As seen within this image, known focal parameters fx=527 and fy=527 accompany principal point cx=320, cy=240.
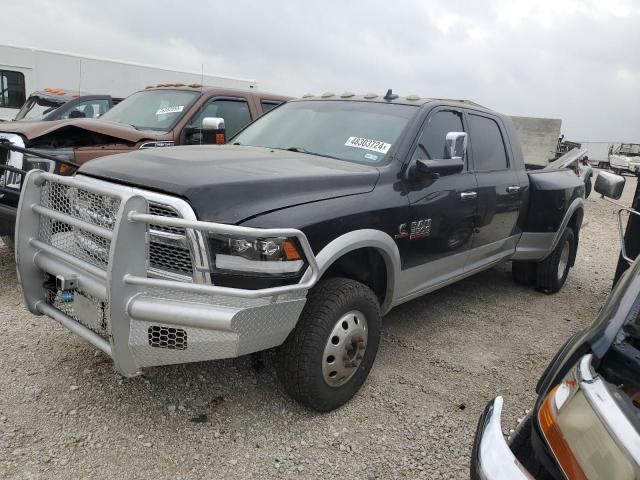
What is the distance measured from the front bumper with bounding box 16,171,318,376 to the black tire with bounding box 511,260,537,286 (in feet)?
12.4

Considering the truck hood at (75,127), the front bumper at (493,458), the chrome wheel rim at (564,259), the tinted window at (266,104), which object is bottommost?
the chrome wheel rim at (564,259)

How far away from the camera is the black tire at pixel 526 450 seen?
1.62 m

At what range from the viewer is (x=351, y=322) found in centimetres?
296

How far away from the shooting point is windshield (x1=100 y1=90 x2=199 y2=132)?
232 inches

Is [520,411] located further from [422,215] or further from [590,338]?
[590,338]

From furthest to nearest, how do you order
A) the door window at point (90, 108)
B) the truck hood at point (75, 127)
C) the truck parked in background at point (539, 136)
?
the truck parked in background at point (539, 136) < the door window at point (90, 108) < the truck hood at point (75, 127)

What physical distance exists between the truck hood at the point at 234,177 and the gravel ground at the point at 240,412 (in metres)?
1.19

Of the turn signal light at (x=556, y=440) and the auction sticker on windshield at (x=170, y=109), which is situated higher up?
the auction sticker on windshield at (x=170, y=109)

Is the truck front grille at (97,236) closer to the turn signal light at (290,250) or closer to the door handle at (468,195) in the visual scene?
the turn signal light at (290,250)

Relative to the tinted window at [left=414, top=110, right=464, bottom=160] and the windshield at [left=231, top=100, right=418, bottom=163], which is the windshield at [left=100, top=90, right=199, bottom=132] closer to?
the windshield at [left=231, top=100, right=418, bottom=163]

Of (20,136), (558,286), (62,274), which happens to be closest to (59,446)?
(62,274)

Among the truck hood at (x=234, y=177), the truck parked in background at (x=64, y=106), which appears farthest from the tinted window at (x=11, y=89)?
the truck hood at (x=234, y=177)

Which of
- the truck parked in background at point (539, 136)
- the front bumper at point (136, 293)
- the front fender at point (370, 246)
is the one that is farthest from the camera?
the truck parked in background at point (539, 136)

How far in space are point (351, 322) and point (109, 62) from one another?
1488cm
